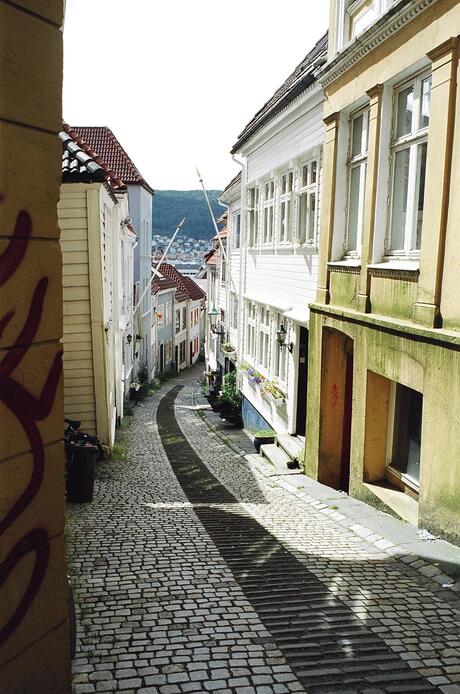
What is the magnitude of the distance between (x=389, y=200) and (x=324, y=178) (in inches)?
100

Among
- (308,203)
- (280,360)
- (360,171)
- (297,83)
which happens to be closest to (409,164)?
(360,171)

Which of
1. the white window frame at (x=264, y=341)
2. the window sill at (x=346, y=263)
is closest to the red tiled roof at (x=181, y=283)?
the white window frame at (x=264, y=341)

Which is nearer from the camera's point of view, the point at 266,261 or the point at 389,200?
the point at 389,200

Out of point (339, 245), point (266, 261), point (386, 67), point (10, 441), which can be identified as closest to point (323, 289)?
point (339, 245)

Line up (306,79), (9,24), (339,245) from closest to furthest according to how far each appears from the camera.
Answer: (9,24)
(339,245)
(306,79)

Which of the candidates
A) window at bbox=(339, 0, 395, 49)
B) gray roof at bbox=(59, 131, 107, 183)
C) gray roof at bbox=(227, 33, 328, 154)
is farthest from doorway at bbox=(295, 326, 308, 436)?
window at bbox=(339, 0, 395, 49)

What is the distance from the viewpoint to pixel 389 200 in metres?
8.87

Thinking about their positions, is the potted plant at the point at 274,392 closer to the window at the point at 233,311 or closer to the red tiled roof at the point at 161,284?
the window at the point at 233,311

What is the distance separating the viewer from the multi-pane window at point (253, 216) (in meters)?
18.6

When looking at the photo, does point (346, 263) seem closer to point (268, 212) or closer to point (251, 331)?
point (268, 212)

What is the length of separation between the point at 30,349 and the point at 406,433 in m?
6.83

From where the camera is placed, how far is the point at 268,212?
55.8 feet

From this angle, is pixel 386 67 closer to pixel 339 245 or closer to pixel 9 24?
pixel 339 245

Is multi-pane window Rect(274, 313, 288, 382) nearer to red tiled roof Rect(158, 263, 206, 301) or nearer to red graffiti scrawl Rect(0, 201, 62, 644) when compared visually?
red graffiti scrawl Rect(0, 201, 62, 644)
